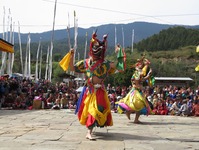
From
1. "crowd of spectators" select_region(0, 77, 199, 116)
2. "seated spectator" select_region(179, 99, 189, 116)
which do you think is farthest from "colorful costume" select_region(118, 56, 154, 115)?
"seated spectator" select_region(179, 99, 189, 116)

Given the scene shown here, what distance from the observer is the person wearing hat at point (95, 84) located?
7.50 m

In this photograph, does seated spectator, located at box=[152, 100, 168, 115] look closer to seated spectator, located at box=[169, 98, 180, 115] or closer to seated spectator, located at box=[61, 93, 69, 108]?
seated spectator, located at box=[169, 98, 180, 115]

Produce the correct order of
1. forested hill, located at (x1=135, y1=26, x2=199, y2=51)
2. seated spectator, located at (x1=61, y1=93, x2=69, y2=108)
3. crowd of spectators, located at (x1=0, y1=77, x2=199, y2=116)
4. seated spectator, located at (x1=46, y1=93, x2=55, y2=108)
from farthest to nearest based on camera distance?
forested hill, located at (x1=135, y1=26, x2=199, y2=51) < seated spectator, located at (x1=46, y1=93, x2=55, y2=108) < seated spectator, located at (x1=61, y1=93, x2=69, y2=108) < crowd of spectators, located at (x1=0, y1=77, x2=199, y2=116)

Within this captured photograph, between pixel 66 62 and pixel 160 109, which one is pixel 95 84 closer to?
pixel 66 62

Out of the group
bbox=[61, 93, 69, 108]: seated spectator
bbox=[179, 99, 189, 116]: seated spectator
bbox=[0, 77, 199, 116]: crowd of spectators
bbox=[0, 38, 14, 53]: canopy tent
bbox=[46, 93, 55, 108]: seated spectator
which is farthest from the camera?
bbox=[46, 93, 55, 108]: seated spectator

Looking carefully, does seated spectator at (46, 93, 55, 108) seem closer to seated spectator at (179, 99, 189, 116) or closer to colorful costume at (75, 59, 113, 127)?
seated spectator at (179, 99, 189, 116)

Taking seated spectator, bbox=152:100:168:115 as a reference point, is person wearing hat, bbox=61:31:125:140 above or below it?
above

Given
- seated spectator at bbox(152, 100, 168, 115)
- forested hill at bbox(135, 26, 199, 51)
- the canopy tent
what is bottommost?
seated spectator at bbox(152, 100, 168, 115)

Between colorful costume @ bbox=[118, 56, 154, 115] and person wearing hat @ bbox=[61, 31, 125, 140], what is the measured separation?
2.82 meters

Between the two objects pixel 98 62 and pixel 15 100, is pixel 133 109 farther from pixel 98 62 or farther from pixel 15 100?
pixel 15 100

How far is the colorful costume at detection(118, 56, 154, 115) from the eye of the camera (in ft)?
34.4

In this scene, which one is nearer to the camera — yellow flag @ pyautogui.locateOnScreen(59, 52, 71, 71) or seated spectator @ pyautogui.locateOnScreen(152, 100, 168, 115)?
yellow flag @ pyautogui.locateOnScreen(59, 52, 71, 71)

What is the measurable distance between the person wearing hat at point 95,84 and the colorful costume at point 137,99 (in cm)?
282

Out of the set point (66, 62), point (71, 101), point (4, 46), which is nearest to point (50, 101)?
point (71, 101)
